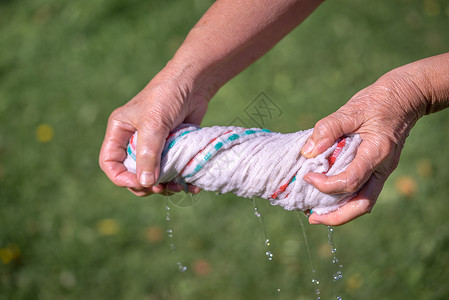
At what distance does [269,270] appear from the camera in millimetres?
3033

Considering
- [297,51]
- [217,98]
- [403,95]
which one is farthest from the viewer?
[297,51]

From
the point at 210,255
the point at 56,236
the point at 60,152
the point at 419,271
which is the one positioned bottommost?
the point at 419,271

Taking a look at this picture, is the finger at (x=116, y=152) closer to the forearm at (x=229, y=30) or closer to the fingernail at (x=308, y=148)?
the forearm at (x=229, y=30)

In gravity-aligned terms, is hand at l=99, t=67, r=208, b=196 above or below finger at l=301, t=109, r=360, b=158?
above

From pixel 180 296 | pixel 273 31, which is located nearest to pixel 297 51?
pixel 273 31

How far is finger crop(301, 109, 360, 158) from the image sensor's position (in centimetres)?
155

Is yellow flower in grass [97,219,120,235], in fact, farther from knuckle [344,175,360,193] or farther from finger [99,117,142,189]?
knuckle [344,175,360,193]

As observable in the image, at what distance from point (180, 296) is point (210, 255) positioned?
0.36 meters

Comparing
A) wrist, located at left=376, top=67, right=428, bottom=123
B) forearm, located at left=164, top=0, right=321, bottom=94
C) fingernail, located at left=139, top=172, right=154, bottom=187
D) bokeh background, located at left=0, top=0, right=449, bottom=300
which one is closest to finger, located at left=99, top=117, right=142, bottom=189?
fingernail, located at left=139, top=172, right=154, bottom=187

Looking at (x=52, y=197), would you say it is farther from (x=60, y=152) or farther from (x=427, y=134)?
(x=427, y=134)

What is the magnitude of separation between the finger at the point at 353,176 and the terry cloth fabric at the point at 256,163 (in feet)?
0.15

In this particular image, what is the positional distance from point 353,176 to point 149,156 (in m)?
0.79

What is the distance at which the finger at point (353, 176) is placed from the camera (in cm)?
151

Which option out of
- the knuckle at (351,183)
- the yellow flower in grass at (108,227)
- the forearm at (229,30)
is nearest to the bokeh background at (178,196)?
the yellow flower in grass at (108,227)
